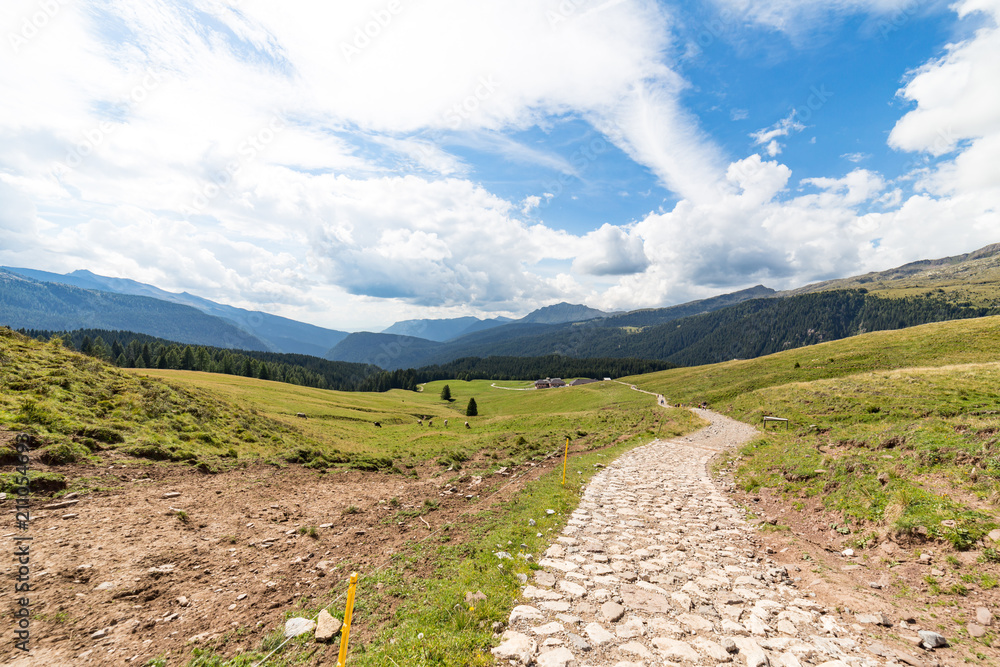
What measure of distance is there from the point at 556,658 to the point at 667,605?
2.90 m

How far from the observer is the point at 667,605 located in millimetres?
7266

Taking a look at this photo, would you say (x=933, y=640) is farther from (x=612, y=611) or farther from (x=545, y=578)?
(x=545, y=578)

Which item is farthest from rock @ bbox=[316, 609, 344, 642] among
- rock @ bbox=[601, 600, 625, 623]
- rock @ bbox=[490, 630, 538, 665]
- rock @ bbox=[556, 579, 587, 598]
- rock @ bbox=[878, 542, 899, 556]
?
rock @ bbox=[878, 542, 899, 556]

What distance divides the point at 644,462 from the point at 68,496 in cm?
2353

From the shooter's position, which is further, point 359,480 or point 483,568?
point 359,480

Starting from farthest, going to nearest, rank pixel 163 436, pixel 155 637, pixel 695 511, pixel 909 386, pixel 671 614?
pixel 909 386, pixel 163 436, pixel 695 511, pixel 671 614, pixel 155 637

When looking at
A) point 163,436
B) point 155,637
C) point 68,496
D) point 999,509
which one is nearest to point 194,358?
point 163,436

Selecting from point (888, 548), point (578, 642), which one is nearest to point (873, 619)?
point (888, 548)

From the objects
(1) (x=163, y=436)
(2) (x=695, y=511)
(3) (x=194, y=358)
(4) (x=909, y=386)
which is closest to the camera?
(2) (x=695, y=511)

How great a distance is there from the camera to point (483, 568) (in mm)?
8484

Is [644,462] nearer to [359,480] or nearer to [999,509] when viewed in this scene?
[999,509]

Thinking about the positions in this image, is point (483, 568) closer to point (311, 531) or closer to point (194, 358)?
point (311, 531)

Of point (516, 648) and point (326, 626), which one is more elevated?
point (516, 648)

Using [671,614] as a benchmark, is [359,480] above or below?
below
